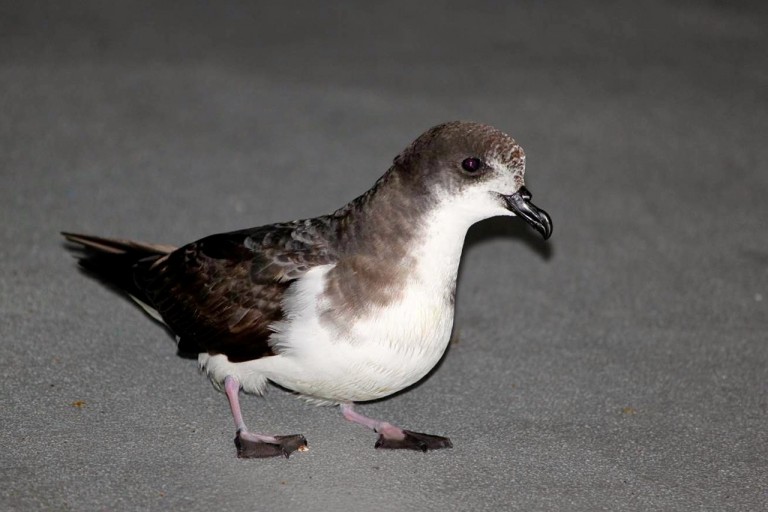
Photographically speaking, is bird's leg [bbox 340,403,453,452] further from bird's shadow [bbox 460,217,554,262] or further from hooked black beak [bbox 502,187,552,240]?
bird's shadow [bbox 460,217,554,262]

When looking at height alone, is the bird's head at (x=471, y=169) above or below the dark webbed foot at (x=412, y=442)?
above

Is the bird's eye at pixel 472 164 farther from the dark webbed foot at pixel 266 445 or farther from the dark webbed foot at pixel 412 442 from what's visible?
the dark webbed foot at pixel 266 445

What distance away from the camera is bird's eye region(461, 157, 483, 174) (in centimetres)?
360

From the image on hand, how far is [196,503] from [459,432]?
45.8 inches

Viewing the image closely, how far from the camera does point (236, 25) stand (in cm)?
854

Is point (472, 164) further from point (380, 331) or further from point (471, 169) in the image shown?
point (380, 331)

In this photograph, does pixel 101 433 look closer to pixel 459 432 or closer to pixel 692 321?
pixel 459 432

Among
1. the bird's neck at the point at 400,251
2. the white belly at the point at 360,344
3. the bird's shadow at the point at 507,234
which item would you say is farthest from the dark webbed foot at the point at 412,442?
the bird's shadow at the point at 507,234

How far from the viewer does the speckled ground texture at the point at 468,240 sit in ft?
12.4

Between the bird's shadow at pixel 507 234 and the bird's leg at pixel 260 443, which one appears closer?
the bird's leg at pixel 260 443

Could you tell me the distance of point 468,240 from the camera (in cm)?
571

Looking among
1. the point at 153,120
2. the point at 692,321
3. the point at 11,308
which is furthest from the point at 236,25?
the point at 692,321

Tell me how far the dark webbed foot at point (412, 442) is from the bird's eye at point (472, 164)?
43.2 inches

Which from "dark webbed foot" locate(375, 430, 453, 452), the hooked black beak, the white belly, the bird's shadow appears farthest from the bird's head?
the bird's shadow
